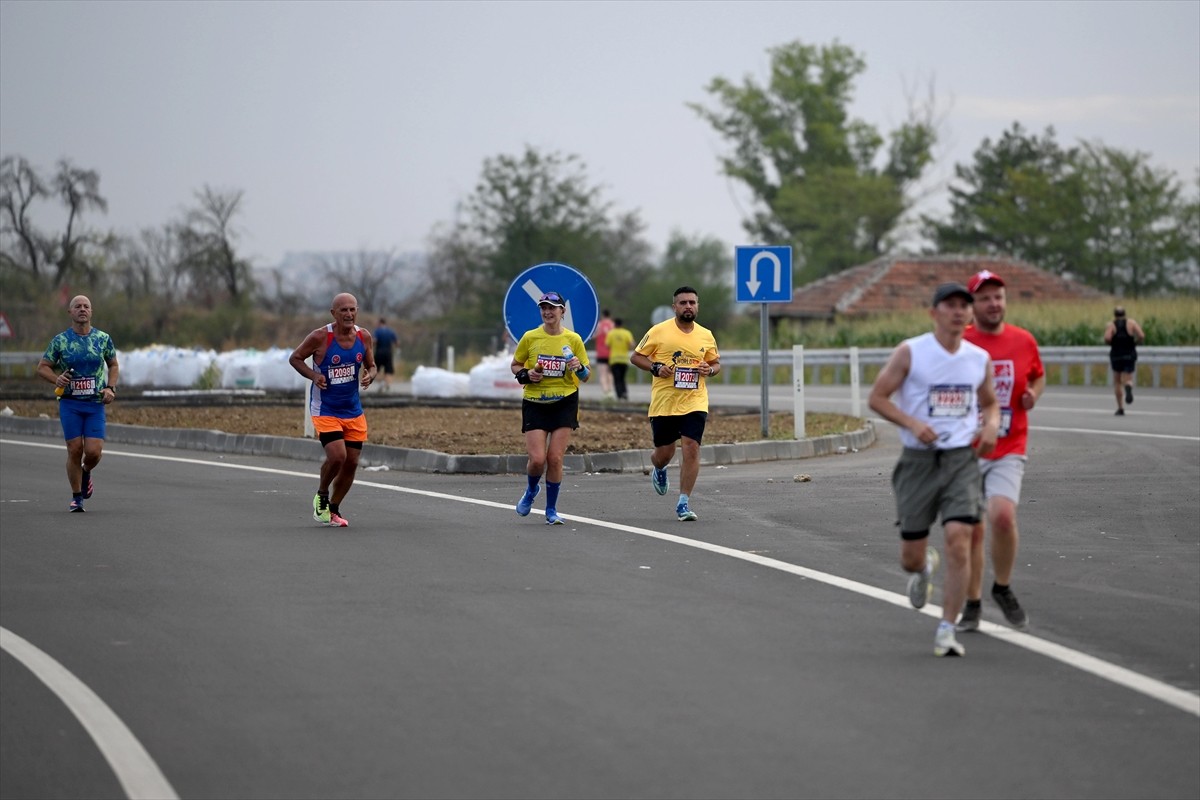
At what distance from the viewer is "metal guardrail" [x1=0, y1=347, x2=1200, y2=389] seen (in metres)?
39.4

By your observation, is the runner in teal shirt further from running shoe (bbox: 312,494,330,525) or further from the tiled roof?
the tiled roof

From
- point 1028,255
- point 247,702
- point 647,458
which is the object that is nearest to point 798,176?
point 1028,255

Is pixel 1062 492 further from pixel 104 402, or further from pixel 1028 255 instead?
pixel 1028 255

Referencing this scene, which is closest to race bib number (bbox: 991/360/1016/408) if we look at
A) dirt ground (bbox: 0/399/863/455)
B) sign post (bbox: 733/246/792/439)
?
dirt ground (bbox: 0/399/863/455)

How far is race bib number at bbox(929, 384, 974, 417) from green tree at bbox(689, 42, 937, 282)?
8573 centimetres

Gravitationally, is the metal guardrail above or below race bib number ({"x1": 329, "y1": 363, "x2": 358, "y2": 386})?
above

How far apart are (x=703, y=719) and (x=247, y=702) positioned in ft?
6.08

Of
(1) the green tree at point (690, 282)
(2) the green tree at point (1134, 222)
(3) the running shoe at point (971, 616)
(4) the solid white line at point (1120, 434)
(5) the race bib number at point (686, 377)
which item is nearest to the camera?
(3) the running shoe at point (971, 616)

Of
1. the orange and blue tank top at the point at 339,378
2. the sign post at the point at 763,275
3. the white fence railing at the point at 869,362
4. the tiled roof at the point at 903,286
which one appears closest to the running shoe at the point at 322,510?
the orange and blue tank top at the point at 339,378

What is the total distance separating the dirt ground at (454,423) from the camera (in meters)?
22.2

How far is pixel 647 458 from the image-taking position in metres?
20.4

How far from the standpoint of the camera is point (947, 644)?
796cm

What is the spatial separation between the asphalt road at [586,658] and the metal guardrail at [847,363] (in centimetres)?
1971

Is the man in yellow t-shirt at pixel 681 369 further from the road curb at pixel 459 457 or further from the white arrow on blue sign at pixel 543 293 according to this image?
the road curb at pixel 459 457
